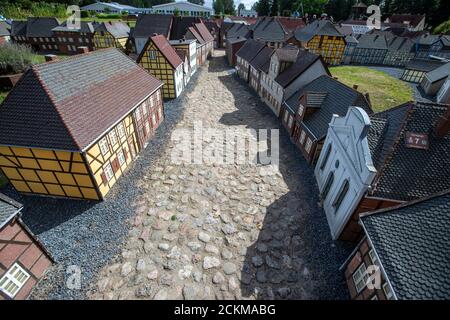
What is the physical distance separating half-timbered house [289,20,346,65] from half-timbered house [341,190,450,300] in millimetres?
52940

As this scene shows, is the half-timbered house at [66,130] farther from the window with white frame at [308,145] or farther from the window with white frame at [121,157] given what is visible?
the window with white frame at [308,145]

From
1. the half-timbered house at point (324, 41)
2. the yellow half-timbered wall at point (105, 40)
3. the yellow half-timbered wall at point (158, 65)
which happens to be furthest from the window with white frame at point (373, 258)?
the yellow half-timbered wall at point (105, 40)

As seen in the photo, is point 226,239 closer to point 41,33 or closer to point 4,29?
point 41,33

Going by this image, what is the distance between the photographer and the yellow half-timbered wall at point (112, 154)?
14214 mm

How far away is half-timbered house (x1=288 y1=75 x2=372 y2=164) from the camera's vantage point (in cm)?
1827

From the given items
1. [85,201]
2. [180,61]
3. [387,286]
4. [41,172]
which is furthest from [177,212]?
[180,61]

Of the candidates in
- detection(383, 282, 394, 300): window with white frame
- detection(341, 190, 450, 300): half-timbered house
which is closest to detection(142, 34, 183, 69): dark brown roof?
detection(341, 190, 450, 300): half-timbered house

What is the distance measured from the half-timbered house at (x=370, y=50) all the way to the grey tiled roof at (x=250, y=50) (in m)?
34.4

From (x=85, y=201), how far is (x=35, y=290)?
5.60m

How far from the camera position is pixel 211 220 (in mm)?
14969

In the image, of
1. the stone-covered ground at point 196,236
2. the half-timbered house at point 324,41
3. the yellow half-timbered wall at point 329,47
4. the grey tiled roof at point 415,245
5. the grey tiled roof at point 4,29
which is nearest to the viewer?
the grey tiled roof at point 415,245

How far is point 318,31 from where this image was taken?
52.5 meters

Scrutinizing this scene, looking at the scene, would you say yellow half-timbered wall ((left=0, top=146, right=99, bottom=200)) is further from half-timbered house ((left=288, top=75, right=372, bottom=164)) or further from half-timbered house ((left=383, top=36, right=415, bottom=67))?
half-timbered house ((left=383, top=36, right=415, bottom=67))

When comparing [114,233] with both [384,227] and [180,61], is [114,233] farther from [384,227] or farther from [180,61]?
[180,61]
